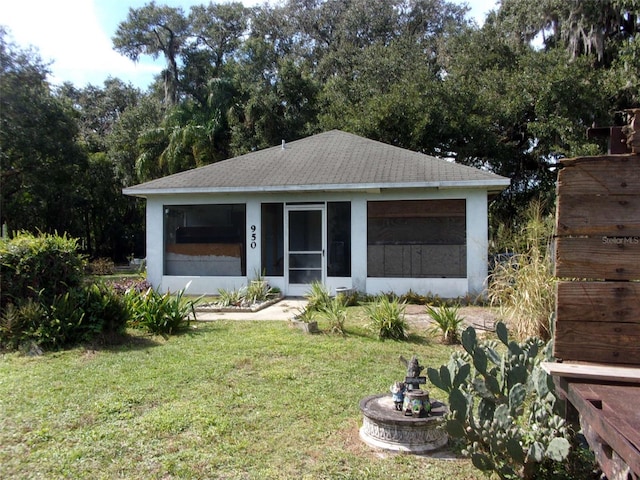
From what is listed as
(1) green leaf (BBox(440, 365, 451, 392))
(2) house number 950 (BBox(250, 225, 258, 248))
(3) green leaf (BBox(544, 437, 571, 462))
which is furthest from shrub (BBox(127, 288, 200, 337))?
(3) green leaf (BBox(544, 437, 571, 462))

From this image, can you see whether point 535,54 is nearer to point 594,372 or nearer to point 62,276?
point 62,276

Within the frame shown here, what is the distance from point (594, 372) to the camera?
1930 millimetres

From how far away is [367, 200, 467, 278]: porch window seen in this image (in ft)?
39.1

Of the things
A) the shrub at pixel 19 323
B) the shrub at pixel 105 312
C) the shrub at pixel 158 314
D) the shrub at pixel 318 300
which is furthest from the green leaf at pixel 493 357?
the shrub at pixel 19 323

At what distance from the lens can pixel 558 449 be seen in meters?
2.68

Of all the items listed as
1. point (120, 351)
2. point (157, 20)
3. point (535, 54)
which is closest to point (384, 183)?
point (120, 351)

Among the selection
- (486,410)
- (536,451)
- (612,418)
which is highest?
(612,418)

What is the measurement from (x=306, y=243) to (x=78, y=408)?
8.46 meters

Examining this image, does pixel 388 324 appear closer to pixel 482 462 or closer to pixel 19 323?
pixel 482 462

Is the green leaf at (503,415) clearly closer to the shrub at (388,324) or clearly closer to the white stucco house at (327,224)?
the shrub at (388,324)

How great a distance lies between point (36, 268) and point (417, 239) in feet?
26.3

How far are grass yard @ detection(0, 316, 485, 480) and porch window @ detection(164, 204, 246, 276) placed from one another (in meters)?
5.71

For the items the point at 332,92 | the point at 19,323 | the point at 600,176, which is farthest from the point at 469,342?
the point at 332,92

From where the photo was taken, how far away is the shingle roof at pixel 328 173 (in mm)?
11719
